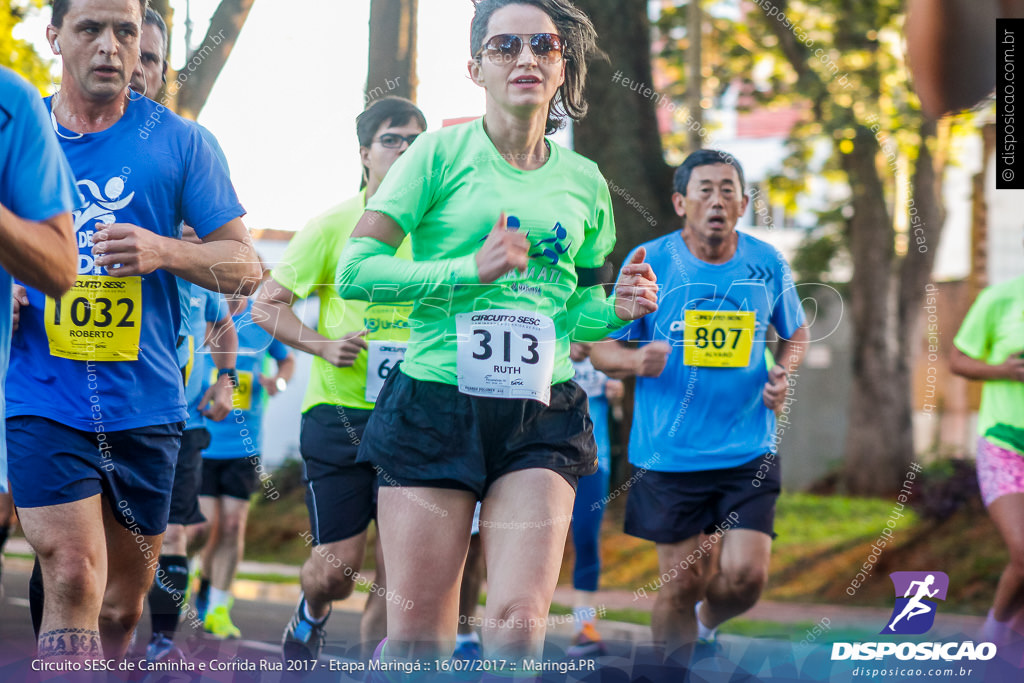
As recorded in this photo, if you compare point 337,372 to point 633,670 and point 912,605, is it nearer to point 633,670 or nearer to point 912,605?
point 633,670

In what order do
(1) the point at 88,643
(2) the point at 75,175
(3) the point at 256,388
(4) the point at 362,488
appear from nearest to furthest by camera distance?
(1) the point at 88,643
(2) the point at 75,175
(4) the point at 362,488
(3) the point at 256,388

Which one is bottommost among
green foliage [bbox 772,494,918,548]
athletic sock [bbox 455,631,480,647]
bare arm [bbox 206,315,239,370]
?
green foliage [bbox 772,494,918,548]

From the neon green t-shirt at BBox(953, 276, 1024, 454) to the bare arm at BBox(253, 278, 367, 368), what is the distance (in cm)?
273

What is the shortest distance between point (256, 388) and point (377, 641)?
7.53 ft

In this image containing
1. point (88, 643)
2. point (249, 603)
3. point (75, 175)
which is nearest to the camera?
point (88, 643)

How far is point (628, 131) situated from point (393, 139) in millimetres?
2147

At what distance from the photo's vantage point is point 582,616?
19.9 ft

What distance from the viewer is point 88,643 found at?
3137mm

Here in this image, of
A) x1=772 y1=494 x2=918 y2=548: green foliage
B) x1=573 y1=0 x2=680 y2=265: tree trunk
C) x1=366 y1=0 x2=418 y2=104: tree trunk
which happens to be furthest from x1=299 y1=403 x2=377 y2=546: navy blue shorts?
x1=772 y1=494 x2=918 y2=548: green foliage

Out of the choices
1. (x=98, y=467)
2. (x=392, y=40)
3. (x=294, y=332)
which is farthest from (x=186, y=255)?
(x=392, y=40)

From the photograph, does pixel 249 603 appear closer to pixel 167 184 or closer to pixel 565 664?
pixel 565 664

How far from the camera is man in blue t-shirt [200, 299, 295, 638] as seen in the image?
20.8 ft

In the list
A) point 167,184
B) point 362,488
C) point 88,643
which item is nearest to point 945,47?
point 167,184

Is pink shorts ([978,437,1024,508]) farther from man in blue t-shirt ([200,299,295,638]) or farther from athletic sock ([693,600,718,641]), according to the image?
man in blue t-shirt ([200,299,295,638])
